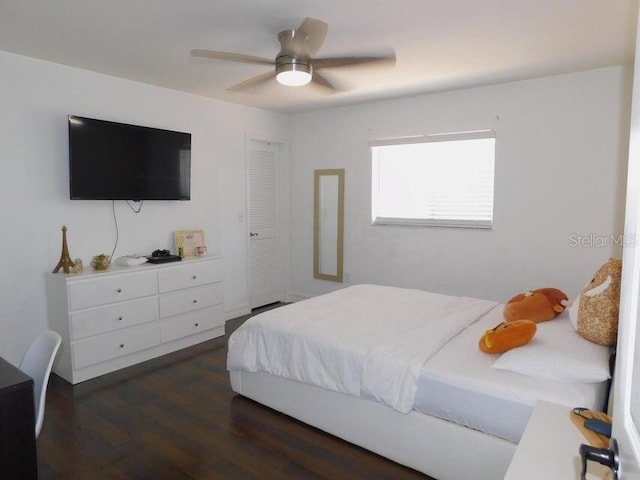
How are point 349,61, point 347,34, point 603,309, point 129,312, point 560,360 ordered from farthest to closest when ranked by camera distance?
point 129,312 → point 347,34 → point 349,61 → point 603,309 → point 560,360

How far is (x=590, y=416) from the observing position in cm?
135

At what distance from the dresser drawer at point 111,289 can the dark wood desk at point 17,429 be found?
5.80 ft

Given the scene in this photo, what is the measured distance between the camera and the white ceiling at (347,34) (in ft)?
7.80

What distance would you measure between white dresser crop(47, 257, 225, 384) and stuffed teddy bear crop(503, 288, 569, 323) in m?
2.75

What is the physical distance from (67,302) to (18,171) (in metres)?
1.09

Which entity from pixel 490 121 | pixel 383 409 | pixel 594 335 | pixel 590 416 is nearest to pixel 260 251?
pixel 490 121

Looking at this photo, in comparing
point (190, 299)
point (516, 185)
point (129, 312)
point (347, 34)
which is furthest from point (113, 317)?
point (516, 185)

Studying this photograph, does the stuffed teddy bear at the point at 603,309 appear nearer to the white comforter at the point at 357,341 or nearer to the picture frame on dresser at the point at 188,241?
the white comforter at the point at 357,341

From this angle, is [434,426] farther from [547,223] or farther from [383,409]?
[547,223]

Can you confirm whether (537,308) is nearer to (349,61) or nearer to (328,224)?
(349,61)

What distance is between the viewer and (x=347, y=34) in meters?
2.76

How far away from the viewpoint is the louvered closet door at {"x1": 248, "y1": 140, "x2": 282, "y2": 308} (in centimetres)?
518

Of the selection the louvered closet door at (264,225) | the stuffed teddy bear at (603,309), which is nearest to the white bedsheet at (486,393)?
the stuffed teddy bear at (603,309)

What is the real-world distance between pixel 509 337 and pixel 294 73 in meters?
1.93
